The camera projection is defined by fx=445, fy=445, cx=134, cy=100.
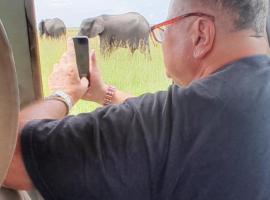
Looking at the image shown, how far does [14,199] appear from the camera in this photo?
0.88 m

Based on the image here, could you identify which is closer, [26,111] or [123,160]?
[123,160]

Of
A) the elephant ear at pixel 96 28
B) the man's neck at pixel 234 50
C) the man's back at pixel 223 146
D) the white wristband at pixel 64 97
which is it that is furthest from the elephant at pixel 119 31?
the man's back at pixel 223 146

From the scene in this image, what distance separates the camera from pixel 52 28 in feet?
4.39

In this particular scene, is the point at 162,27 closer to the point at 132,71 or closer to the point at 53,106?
the point at 132,71

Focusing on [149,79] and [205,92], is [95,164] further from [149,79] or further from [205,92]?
[149,79]

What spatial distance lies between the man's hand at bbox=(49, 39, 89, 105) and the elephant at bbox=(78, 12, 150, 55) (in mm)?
86

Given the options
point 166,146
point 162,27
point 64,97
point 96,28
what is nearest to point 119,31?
point 96,28

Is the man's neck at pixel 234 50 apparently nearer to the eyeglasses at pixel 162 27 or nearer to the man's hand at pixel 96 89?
the eyeglasses at pixel 162 27

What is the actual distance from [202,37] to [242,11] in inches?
4.6

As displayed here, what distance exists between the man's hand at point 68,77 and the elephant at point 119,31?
9 centimetres

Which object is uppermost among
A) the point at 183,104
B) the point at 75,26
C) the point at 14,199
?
the point at 75,26

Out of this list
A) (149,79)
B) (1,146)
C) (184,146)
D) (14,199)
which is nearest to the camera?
(1,146)

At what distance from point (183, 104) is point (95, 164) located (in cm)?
24

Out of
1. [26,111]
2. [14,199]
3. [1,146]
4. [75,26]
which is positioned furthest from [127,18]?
[1,146]
